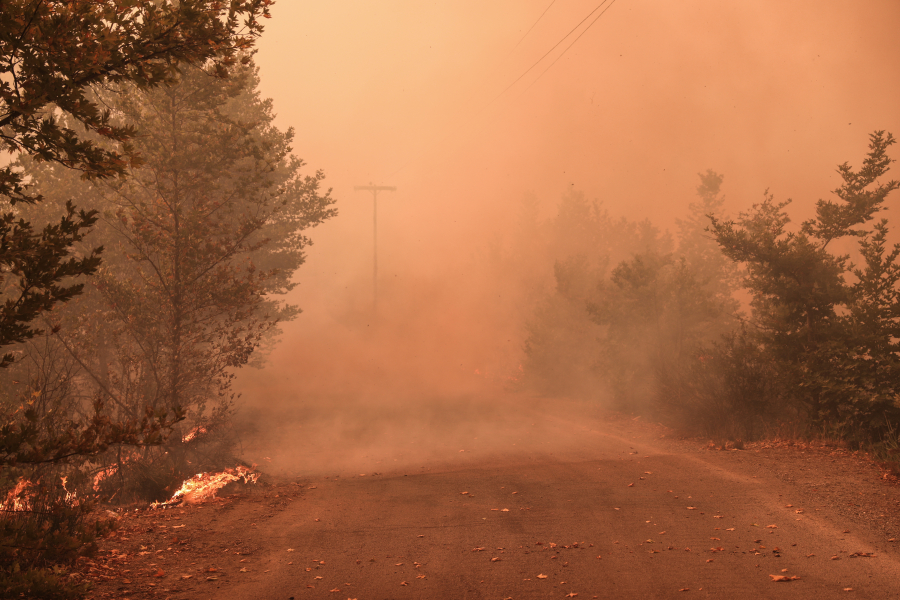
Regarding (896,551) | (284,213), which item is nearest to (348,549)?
(896,551)

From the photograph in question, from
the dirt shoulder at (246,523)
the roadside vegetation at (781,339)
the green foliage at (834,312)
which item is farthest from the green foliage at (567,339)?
the dirt shoulder at (246,523)

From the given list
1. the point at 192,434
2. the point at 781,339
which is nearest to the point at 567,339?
the point at 781,339

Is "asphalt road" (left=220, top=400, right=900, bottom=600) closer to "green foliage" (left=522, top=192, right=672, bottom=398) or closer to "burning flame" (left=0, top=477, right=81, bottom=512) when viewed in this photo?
"burning flame" (left=0, top=477, right=81, bottom=512)

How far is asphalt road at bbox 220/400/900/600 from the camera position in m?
5.90

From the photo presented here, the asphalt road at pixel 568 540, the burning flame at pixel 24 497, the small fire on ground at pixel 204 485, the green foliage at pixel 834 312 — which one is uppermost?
the green foliage at pixel 834 312

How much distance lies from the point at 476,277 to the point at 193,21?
4869 centimetres

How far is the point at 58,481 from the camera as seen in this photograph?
7621mm

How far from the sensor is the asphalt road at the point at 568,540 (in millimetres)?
5902

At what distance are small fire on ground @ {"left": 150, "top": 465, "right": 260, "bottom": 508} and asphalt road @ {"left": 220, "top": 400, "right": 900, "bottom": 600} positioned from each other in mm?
1573

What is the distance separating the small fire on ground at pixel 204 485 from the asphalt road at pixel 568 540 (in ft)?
5.16

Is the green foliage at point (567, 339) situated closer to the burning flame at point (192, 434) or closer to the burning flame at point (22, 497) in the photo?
the burning flame at point (192, 434)

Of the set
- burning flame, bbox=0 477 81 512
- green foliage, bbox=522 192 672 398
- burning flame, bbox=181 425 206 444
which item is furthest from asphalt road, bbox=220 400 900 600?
green foliage, bbox=522 192 672 398

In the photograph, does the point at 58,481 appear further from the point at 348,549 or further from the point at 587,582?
the point at 587,582

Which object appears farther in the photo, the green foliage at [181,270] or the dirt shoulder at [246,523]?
the green foliage at [181,270]
